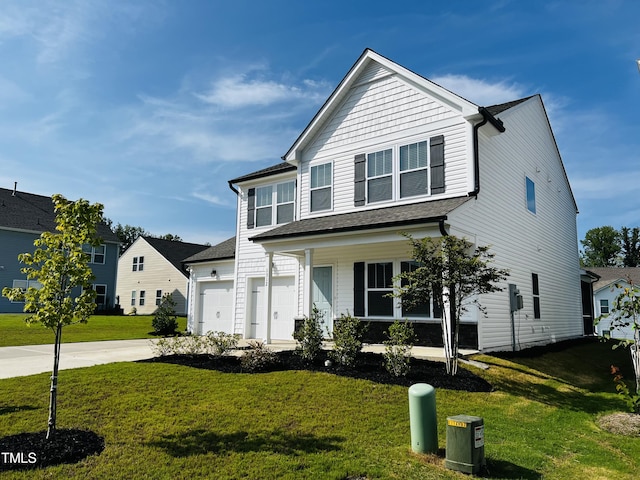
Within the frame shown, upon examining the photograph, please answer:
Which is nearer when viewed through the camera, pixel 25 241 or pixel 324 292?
pixel 324 292

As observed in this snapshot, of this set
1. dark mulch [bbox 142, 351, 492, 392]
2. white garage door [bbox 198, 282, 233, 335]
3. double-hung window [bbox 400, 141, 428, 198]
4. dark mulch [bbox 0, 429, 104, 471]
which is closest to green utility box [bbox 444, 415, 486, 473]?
dark mulch [bbox 142, 351, 492, 392]

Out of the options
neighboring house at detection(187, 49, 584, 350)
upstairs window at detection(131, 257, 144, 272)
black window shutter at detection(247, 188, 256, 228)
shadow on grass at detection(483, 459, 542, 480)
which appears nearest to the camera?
shadow on grass at detection(483, 459, 542, 480)

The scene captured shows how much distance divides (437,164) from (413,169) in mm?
761

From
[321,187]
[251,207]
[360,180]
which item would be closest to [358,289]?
[360,180]

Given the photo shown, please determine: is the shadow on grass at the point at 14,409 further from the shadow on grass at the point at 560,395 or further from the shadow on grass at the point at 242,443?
the shadow on grass at the point at 560,395

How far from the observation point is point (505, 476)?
4.80 metres

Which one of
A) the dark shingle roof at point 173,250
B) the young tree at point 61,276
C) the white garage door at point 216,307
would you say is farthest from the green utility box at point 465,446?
the dark shingle roof at point 173,250

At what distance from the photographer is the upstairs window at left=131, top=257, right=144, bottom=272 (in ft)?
125

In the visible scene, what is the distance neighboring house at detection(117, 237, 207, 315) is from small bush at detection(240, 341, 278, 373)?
26084 mm

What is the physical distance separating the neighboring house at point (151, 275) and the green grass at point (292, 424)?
26.2 meters

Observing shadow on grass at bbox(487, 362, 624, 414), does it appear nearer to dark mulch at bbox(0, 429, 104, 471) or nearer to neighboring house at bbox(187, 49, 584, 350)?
neighboring house at bbox(187, 49, 584, 350)

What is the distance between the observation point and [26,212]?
31.7 meters

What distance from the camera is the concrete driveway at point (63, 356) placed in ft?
32.1

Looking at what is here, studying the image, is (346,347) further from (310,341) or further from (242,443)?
(242,443)
